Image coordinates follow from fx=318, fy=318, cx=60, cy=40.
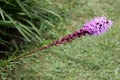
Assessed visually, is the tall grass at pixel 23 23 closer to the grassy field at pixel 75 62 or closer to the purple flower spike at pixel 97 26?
the grassy field at pixel 75 62

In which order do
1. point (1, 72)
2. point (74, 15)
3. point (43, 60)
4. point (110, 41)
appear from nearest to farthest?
point (1, 72) → point (43, 60) → point (110, 41) → point (74, 15)

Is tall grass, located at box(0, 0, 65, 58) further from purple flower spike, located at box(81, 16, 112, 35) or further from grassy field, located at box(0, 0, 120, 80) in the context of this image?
purple flower spike, located at box(81, 16, 112, 35)

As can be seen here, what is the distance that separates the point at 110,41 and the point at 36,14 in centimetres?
111

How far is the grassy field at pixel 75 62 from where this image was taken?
3.78 m

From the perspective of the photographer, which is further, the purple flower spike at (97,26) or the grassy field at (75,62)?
the grassy field at (75,62)

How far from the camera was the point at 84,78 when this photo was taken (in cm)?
381

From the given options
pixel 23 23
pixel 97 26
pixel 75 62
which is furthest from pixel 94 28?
pixel 23 23

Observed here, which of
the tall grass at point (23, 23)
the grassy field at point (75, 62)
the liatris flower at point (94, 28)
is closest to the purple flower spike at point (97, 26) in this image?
the liatris flower at point (94, 28)

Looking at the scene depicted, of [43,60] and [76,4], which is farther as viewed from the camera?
[76,4]

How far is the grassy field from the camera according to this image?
12.4ft

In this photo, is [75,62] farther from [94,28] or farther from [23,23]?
[94,28]

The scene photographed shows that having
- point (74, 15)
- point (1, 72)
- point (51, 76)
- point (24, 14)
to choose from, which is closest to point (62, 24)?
point (74, 15)

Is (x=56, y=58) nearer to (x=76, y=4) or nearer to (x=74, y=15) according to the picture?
(x=74, y=15)

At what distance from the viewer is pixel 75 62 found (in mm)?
4051
